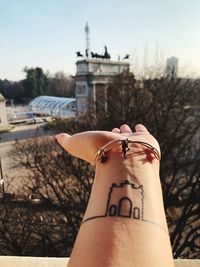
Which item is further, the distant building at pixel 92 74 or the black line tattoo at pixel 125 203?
the distant building at pixel 92 74

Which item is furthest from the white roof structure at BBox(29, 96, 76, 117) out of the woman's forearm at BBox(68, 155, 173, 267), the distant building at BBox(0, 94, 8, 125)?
the woman's forearm at BBox(68, 155, 173, 267)

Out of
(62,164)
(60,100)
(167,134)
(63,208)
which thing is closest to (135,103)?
(167,134)

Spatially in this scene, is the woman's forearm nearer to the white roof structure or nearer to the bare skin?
the bare skin

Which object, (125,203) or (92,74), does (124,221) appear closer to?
(125,203)

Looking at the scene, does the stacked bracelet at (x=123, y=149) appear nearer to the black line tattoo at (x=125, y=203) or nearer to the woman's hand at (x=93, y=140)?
the woman's hand at (x=93, y=140)

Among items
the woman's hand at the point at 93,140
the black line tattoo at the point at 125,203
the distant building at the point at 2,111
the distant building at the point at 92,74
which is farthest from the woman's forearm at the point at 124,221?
the distant building at the point at 2,111

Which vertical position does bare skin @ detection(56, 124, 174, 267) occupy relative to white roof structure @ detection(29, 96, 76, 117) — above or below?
above
